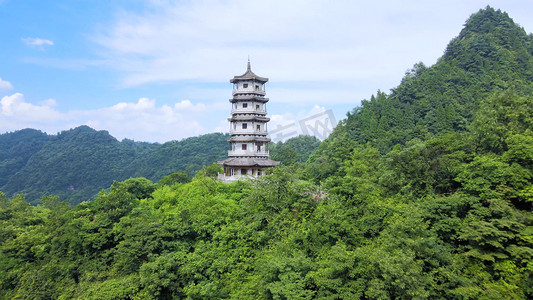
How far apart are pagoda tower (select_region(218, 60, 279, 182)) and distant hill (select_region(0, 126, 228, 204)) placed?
39.3m

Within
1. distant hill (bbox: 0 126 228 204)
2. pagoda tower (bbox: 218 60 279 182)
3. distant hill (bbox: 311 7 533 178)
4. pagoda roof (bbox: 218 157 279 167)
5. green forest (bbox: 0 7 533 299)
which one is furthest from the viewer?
distant hill (bbox: 0 126 228 204)

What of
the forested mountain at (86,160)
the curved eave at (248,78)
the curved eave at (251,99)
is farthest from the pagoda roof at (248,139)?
the forested mountain at (86,160)

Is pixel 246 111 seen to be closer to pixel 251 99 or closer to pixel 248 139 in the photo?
pixel 251 99

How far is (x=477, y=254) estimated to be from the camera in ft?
42.4

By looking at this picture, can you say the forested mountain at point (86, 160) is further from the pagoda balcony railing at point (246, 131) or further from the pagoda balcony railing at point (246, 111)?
the pagoda balcony railing at point (246, 111)

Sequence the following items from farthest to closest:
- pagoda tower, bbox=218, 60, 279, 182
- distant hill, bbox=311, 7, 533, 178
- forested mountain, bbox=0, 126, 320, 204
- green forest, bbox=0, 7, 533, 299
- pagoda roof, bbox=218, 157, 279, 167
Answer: forested mountain, bbox=0, 126, 320, 204
distant hill, bbox=311, 7, 533, 178
pagoda tower, bbox=218, 60, 279, 182
pagoda roof, bbox=218, 157, 279, 167
green forest, bbox=0, 7, 533, 299

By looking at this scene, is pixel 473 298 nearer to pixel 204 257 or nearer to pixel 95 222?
pixel 204 257

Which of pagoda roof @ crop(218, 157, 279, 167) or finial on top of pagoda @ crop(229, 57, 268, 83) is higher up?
finial on top of pagoda @ crop(229, 57, 268, 83)

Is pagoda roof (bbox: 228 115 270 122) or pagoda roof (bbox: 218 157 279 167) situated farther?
pagoda roof (bbox: 228 115 270 122)

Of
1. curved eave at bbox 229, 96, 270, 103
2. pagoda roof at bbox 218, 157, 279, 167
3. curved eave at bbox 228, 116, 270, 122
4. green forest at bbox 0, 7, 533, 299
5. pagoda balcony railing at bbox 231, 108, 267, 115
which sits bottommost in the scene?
green forest at bbox 0, 7, 533, 299

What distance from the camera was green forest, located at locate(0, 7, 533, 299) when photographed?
41.7ft

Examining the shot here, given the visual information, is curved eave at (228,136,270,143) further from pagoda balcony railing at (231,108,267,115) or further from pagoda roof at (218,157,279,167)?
pagoda balcony railing at (231,108,267,115)

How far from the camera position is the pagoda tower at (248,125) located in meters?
28.7

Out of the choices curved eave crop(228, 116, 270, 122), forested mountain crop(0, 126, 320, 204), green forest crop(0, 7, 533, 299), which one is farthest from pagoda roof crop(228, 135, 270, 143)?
forested mountain crop(0, 126, 320, 204)
